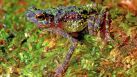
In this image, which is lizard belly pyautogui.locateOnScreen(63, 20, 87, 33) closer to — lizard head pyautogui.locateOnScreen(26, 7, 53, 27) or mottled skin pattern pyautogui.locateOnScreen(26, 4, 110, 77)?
mottled skin pattern pyautogui.locateOnScreen(26, 4, 110, 77)

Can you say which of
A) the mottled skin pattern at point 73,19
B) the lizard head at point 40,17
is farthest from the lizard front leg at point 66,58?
the lizard head at point 40,17

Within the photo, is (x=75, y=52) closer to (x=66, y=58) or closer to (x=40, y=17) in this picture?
(x=66, y=58)

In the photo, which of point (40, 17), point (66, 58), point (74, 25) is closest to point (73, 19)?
point (74, 25)

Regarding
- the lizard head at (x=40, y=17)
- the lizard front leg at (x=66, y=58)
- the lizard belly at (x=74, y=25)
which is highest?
the lizard head at (x=40, y=17)

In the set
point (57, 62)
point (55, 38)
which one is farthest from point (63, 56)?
point (55, 38)

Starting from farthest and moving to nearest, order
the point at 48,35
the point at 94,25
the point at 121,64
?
the point at 48,35 < the point at 94,25 < the point at 121,64

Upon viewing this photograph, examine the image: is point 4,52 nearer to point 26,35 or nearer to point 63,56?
point 26,35

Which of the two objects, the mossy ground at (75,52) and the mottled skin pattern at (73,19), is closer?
the mossy ground at (75,52)

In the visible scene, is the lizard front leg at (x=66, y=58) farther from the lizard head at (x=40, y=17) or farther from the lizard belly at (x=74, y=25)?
the lizard head at (x=40, y=17)
